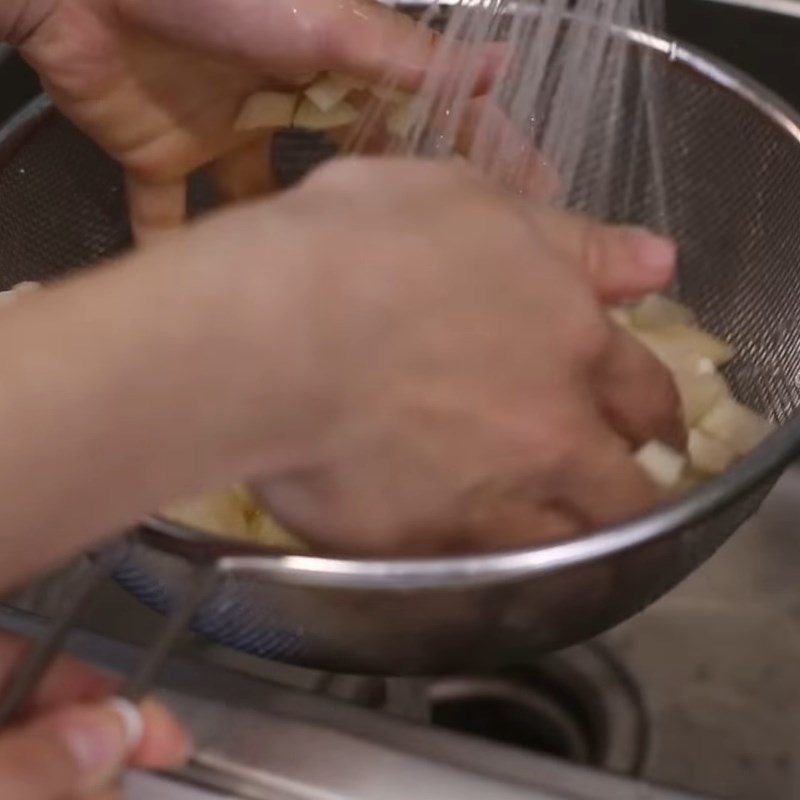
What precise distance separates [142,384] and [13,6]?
0.38 meters

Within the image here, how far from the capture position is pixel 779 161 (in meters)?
0.66

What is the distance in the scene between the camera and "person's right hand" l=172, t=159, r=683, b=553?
0.36 m

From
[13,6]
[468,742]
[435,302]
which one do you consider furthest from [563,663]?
[13,6]

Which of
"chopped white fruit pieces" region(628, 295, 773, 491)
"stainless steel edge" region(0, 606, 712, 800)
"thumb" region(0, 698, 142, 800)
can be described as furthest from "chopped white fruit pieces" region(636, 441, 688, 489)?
"thumb" region(0, 698, 142, 800)

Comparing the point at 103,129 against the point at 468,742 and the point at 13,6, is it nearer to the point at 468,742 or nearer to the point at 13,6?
the point at 13,6

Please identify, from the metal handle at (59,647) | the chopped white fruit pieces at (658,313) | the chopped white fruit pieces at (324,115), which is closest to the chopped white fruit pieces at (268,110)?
the chopped white fruit pieces at (324,115)

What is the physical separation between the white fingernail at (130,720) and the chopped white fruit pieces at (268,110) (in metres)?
0.39

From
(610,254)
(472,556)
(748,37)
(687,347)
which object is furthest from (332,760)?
(748,37)

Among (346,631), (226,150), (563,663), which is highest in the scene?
(226,150)

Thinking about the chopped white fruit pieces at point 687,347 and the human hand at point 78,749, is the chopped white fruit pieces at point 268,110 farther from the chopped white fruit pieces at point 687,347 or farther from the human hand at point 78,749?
the human hand at point 78,749

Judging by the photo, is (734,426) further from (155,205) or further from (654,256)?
(155,205)

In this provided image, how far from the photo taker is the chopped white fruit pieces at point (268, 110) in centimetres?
67

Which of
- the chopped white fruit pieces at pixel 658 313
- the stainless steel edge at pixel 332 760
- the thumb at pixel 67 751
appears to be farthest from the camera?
the chopped white fruit pieces at pixel 658 313

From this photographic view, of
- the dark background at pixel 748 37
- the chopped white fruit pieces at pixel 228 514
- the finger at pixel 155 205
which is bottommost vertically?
the chopped white fruit pieces at pixel 228 514
